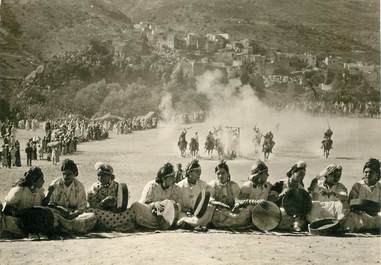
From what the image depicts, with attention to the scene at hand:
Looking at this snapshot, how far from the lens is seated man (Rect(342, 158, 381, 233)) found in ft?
28.5

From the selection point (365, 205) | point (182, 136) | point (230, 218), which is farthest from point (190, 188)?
point (182, 136)

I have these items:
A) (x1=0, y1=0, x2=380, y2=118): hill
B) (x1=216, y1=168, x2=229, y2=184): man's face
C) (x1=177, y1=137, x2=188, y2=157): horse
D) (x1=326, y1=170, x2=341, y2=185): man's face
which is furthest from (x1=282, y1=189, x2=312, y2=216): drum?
(x1=177, y1=137, x2=188, y2=157): horse

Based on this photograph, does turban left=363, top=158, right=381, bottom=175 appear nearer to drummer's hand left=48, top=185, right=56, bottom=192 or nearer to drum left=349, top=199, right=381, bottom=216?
drum left=349, top=199, right=381, bottom=216

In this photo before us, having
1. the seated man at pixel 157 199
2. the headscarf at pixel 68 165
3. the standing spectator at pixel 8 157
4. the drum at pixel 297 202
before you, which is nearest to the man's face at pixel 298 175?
the drum at pixel 297 202

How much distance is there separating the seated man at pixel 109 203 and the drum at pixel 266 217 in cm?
182

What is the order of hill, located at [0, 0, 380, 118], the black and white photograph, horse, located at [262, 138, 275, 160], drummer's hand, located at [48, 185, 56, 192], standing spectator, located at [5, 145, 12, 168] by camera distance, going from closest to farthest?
1. drummer's hand, located at [48, 185, 56, 192]
2. hill, located at [0, 0, 380, 118]
3. standing spectator, located at [5, 145, 12, 168]
4. the black and white photograph
5. horse, located at [262, 138, 275, 160]

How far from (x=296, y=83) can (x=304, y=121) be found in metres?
1.22

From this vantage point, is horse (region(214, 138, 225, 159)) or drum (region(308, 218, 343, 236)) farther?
horse (region(214, 138, 225, 159))

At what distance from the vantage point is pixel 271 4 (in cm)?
1479

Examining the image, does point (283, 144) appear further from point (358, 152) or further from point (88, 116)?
point (88, 116)

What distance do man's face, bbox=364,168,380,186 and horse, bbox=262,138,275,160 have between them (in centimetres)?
704

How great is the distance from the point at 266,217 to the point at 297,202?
1.81 ft

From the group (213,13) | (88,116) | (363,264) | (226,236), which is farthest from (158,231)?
(88,116)

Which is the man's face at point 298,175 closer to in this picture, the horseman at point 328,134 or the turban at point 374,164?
the turban at point 374,164
